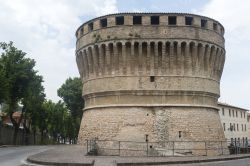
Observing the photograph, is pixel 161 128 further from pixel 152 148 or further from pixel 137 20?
pixel 137 20

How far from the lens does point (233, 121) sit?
62.8 m

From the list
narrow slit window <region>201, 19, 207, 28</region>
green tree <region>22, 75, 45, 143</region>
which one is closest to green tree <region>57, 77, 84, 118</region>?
green tree <region>22, 75, 45, 143</region>

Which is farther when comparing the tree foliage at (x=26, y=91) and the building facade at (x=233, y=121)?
the building facade at (x=233, y=121)

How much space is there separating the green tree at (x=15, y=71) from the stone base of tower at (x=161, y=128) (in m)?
14.0

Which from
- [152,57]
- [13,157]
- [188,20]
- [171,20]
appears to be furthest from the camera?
[188,20]

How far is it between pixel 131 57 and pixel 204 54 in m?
5.31

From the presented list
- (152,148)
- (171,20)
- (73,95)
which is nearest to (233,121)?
Result: (73,95)

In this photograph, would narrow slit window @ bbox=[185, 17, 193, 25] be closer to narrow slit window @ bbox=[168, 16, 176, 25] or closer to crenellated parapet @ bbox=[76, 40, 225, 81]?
narrow slit window @ bbox=[168, 16, 176, 25]

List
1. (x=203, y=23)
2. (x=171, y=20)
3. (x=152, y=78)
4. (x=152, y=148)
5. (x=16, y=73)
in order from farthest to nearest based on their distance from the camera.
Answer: (x=16, y=73) → (x=203, y=23) → (x=171, y=20) → (x=152, y=78) → (x=152, y=148)

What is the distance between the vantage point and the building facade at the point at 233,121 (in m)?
57.8

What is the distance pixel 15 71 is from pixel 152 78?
56.5ft

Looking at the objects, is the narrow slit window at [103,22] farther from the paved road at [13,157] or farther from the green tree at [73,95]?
the green tree at [73,95]

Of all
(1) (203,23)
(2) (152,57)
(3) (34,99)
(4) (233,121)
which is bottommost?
(4) (233,121)

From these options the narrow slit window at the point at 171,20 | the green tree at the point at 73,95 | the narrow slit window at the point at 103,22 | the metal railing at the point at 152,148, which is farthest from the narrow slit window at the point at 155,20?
the green tree at the point at 73,95
